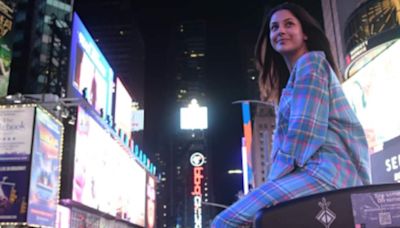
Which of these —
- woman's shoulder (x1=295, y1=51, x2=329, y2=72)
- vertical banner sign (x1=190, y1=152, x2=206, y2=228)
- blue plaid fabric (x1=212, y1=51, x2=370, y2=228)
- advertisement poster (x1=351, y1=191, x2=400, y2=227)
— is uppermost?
vertical banner sign (x1=190, y1=152, x2=206, y2=228)

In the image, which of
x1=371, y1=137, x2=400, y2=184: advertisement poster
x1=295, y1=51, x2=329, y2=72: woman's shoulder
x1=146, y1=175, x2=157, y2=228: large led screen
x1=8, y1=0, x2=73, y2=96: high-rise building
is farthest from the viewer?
x1=146, y1=175, x2=157, y2=228: large led screen

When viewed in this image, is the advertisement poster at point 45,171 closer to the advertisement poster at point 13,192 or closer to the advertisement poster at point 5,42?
the advertisement poster at point 13,192

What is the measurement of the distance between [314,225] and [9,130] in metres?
17.1

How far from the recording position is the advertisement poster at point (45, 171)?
16361 millimetres

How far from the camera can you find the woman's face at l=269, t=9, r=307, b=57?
173cm

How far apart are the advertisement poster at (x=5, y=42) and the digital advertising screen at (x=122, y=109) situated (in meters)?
11.6

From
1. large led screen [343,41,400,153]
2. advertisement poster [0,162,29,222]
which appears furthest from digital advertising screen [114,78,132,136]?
large led screen [343,41,400,153]

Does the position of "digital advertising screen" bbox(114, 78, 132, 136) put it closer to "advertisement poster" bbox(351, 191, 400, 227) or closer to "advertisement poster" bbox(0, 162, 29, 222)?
"advertisement poster" bbox(0, 162, 29, 222)

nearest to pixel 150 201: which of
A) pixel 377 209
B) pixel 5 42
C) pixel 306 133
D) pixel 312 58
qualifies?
pixel 5 42

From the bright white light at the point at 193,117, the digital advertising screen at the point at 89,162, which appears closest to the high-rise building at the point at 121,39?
the bright white light at the point at 193,117

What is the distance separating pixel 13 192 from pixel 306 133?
16.1m

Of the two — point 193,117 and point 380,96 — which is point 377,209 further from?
point 193,117

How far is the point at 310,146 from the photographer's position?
1.42 meters

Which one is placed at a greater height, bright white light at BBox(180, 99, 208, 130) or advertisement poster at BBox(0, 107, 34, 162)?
bright white light at BBox(180, 99, 208, 130)
